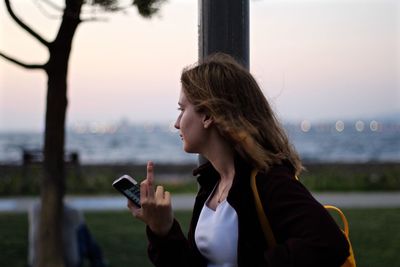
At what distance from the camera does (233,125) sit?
208cm

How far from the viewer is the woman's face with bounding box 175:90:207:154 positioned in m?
2.14

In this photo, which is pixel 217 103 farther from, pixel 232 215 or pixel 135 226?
pixel 135 226

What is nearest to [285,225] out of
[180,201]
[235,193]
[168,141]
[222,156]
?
[235,193]

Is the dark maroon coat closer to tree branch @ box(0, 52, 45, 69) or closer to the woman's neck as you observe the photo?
the woman's neck

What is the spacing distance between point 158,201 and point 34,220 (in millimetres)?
5490

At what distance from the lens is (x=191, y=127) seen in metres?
2.15

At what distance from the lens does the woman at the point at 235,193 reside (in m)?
1.89

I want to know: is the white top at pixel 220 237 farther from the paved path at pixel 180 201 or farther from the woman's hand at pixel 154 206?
the paved path at pixel 180 201

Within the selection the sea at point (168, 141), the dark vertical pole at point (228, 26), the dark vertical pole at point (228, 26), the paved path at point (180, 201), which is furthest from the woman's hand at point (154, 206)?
the sea at point (168, 141)

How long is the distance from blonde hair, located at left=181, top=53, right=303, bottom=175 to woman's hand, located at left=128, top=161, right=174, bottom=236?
0.74ft

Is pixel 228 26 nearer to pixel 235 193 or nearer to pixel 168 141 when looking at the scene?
pixel 235 193

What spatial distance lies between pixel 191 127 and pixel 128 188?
0.25 meters

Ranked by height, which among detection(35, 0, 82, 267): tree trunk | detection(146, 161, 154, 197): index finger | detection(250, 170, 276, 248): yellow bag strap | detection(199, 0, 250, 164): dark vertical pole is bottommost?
detection(35, 0, 82, 267): tree trunk

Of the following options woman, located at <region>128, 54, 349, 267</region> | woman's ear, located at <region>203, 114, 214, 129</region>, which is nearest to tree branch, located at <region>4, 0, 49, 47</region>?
woman, located at <region>128, 54, 349, 267</region>
